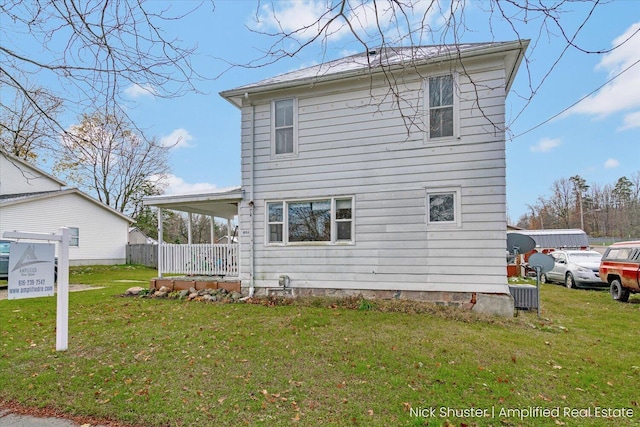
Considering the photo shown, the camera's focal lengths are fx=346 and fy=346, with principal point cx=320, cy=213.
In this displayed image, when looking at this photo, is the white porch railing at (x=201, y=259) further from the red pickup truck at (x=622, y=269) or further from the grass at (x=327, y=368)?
the red pickup truck at (x=622, y=269)

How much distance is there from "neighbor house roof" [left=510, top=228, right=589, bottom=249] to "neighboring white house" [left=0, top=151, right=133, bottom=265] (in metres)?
26.5

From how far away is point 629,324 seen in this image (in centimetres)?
723

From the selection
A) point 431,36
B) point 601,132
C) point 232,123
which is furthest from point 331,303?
point 601,132

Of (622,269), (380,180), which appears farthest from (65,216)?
(622,269)

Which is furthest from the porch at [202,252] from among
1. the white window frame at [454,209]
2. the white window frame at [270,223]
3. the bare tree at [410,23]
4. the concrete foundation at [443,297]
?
the bare tree at [410,23]

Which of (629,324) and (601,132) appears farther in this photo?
(601,132)

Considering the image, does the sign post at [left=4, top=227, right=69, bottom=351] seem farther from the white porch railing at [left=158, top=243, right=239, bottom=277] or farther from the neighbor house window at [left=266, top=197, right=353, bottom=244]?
the white porch railing at [left=158, top=243, right=239, bottom=277]

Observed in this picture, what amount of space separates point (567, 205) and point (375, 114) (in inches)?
1964

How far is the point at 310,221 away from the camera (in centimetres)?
917

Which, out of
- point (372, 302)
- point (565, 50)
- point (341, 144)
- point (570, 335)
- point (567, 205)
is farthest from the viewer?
point (567, 205)

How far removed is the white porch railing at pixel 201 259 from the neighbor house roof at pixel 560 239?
19.2 metres

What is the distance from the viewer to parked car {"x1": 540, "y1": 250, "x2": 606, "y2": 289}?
42.1 ft

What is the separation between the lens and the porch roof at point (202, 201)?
9789 mm

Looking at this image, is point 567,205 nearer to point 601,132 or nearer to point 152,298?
point 601,132
